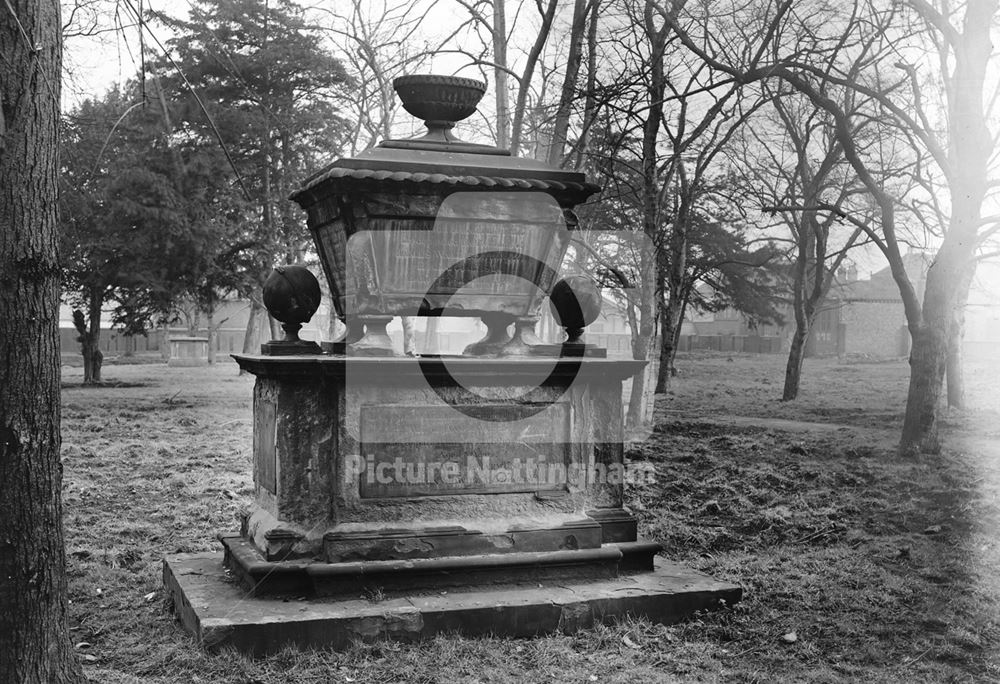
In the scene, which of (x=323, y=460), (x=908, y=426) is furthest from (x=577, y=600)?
(x=908, y=426)

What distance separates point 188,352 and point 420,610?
32.4m

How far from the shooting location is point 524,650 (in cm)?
537

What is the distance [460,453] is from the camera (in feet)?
20.4

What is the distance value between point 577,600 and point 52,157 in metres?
3.67

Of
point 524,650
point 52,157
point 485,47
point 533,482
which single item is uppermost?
point 485,47

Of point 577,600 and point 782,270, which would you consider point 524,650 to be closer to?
point 577,600

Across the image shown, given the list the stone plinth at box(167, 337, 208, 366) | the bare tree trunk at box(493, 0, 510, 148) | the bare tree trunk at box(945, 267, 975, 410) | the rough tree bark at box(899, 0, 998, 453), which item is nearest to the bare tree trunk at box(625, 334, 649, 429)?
the rough tree bark at box(899, 0, 998, 453)

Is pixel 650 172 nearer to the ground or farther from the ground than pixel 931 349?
farther from the ground

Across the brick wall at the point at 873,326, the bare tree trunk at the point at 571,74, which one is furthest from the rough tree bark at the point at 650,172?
the brick wall at the point at 873,326

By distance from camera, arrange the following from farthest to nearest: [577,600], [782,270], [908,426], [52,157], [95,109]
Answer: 1. [782,270]
2. [95,109]
3. [908,426]
4. [577,600]
5. [52,157]

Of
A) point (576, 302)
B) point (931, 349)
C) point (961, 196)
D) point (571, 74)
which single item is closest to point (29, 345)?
point (576, 302)

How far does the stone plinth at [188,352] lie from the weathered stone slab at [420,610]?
1207 inches

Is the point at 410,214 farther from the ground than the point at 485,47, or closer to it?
closer to it

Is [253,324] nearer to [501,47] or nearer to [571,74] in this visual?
[501,47]
